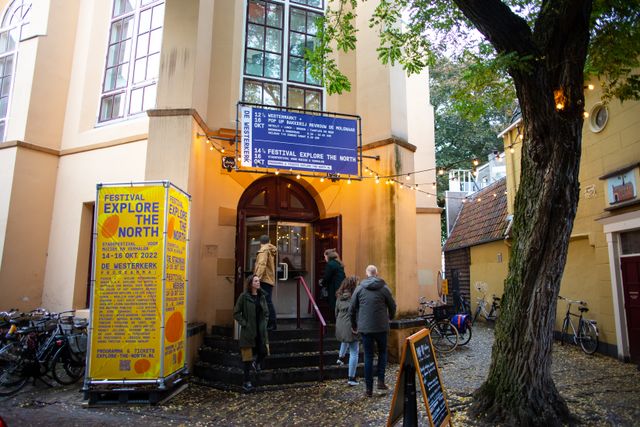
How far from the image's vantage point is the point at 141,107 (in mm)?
9844

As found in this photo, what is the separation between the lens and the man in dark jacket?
6453 mm

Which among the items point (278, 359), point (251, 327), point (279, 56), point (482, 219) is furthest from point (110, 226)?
point (482, 219)

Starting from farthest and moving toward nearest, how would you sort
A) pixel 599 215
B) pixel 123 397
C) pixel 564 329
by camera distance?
pixel 564 329 < pixel 599 215 < pixel 123 397

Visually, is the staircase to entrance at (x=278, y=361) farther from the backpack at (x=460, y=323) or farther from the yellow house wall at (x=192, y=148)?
the backpack at (x=460, y=323)

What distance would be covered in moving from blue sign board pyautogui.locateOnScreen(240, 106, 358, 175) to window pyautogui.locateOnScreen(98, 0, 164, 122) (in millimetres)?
2742

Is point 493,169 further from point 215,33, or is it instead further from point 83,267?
point 83,267

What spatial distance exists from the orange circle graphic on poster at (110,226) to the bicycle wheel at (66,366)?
241cm

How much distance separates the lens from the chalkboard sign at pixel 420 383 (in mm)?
4278

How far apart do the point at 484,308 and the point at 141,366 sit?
13.3 metres

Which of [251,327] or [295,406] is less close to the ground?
[251,327]

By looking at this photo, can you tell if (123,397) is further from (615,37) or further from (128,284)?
(615,37)

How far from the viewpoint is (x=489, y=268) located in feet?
53.4

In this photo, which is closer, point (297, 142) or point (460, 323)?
point (297, 142)

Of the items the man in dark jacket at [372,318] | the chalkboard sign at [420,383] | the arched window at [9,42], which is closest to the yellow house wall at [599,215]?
the man in dark jacket at [372,318]
